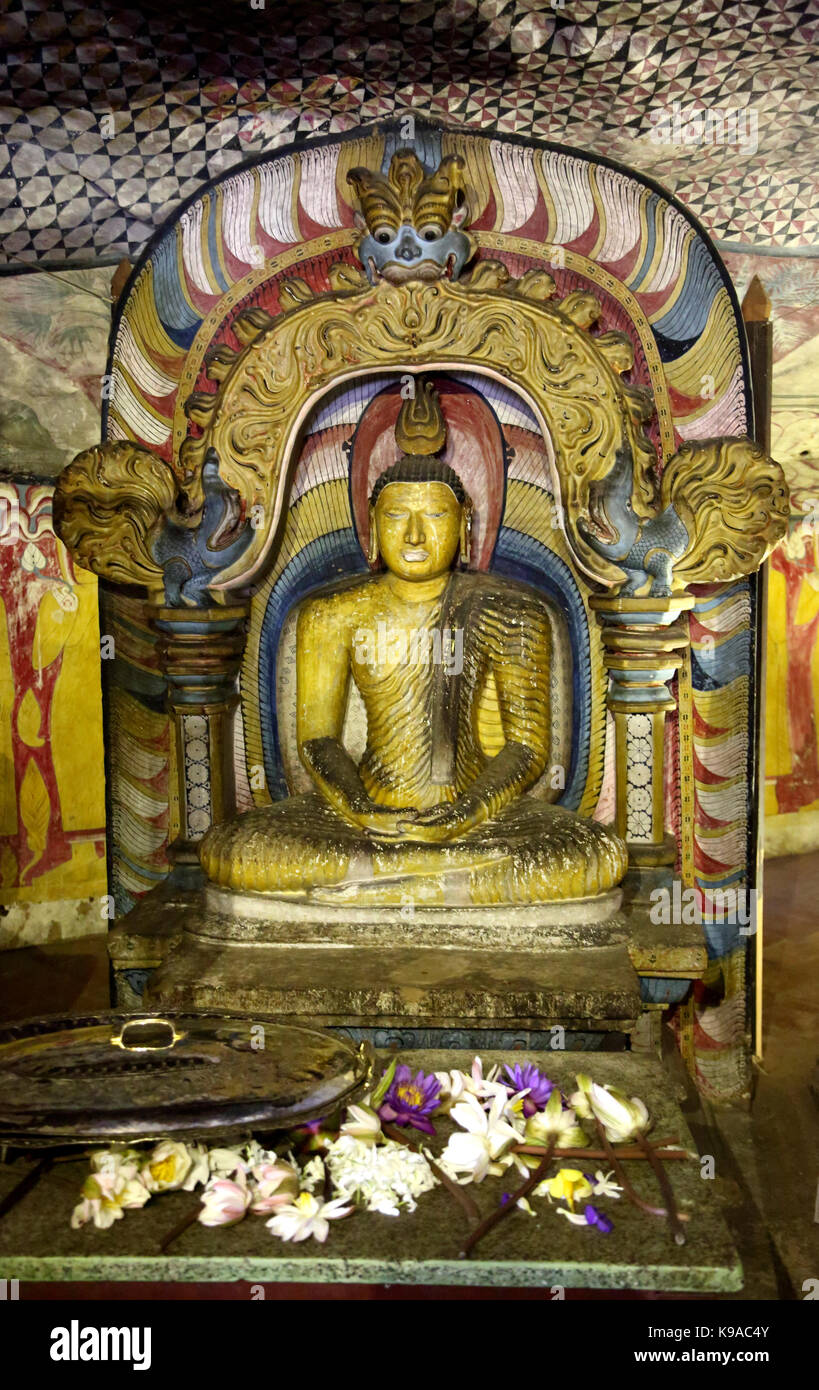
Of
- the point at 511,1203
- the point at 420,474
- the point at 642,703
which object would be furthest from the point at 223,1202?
the point at 420,474

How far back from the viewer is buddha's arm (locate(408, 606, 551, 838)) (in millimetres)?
4727

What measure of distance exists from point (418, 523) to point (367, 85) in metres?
1.82

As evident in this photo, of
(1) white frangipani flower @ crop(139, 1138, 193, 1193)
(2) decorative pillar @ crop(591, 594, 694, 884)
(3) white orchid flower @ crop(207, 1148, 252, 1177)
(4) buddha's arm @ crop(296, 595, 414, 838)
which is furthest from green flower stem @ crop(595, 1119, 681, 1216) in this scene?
(4) buddha's arm @ crop(296, 595, 414, 838)

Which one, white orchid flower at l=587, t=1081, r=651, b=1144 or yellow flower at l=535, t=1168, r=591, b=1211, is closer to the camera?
yellow flower at l=535, t=1168, r=591, b=1211

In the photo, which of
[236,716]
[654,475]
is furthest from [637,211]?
[236,716]

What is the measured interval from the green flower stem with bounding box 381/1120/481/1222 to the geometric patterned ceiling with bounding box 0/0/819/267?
3.86 metres

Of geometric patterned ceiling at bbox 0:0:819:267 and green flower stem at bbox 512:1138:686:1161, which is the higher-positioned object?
geometric patterned ceiling at bbox 0:0:819:267

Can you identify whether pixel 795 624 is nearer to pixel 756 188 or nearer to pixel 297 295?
pixel 756 188

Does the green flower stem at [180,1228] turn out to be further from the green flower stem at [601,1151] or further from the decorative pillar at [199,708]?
the decorative pillar at [199,708]

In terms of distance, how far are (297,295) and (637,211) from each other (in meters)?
1.30

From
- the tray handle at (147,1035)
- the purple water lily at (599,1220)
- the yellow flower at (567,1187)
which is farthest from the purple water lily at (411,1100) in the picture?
the tray handle at (147,1035)

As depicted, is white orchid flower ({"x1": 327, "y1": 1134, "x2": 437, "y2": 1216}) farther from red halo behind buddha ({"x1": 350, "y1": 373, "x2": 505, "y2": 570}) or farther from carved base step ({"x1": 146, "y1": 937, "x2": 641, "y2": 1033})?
red halo behind buddha ({"x1": 350, "y1": 373, "x2": 505, "y2": 570})

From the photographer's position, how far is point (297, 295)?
4613 millimetres

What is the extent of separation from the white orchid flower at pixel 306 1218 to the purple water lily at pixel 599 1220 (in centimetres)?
48
